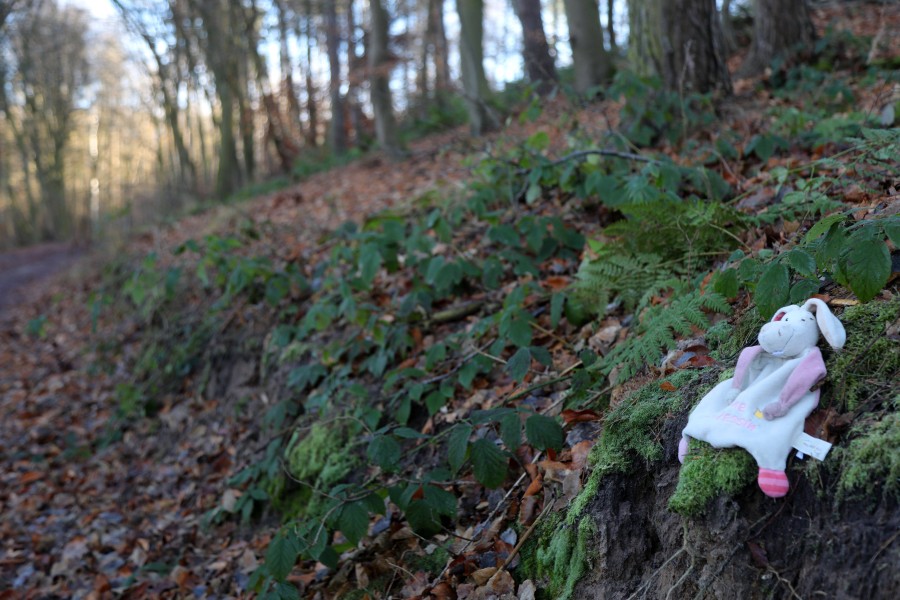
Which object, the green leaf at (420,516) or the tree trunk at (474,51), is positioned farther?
the tree trunk at (474,51)

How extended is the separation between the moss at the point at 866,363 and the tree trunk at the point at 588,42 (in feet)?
25.7

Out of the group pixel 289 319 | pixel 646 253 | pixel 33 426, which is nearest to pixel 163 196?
pixel 33 426

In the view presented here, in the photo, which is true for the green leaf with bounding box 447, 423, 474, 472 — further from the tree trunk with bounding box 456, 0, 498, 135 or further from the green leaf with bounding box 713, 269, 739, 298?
the tree trunk with bounding box 456, 0, 498, 135

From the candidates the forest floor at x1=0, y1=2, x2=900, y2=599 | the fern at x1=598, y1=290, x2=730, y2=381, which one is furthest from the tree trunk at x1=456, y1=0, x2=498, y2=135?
the fern at x1=598, y1=290, x2=730, y2=381

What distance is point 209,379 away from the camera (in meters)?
6.78

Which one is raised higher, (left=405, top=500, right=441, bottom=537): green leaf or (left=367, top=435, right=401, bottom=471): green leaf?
(left=367, top=435, right=401, bottom=471): green leaf

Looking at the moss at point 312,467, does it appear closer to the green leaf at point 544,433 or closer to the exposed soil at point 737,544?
the green leaf at point 544,433

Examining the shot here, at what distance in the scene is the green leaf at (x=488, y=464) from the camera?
9.68ft

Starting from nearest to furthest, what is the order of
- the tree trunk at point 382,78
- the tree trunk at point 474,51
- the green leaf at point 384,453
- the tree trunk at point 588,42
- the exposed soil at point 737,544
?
the exposed soil at point 737,544 → the green leaf at point 384,453 → the tree trunk at point 588,42 → the tree trunk at point 474,51 → the tree trunk at point 382,78

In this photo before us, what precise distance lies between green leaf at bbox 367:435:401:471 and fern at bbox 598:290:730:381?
107 centimetres

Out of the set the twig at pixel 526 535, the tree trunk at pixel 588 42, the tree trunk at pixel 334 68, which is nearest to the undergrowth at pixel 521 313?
the twig at pixel 526 535

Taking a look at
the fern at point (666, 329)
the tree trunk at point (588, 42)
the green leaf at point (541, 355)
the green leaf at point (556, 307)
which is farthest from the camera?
the tree trunk at point (588, 42)

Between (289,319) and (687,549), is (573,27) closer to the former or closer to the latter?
(289,319)

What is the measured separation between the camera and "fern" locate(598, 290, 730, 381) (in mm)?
2863
